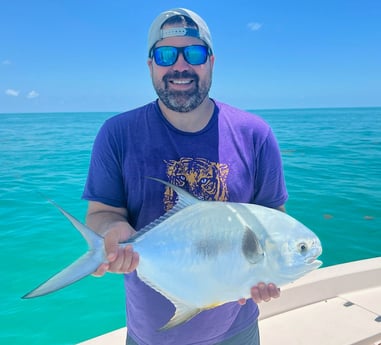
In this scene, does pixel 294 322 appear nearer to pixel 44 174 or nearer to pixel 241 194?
pixel 241 194

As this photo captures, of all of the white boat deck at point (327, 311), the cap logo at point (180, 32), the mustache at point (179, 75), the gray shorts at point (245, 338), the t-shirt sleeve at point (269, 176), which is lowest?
the white boat deck at point (327, 311)

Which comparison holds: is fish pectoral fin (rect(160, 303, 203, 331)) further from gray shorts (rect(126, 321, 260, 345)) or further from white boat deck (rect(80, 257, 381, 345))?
white boat deck (rect(80, 257, 381, 345))

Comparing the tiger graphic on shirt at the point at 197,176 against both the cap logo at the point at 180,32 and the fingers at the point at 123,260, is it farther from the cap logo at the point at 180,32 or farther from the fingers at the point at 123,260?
the cap logo at the point at 180,32

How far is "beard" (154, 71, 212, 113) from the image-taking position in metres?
1.63

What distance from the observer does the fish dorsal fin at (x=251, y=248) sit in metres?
1.30

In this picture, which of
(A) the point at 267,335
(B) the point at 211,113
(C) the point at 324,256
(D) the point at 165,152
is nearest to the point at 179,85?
(B) the point at 211,113

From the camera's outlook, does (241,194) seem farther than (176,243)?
Yes

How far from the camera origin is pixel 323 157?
14773 millimetres

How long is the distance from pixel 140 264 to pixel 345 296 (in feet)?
7.94

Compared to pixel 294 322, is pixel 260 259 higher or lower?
higher

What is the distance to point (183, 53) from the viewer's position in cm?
166

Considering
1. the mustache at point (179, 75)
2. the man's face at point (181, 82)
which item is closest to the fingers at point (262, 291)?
the man's face at point (181, 82)

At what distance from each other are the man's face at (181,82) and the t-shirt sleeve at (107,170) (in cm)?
30

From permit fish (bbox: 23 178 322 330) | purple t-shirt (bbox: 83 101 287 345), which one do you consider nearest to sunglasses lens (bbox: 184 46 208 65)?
purple t-shirt (bbox: 83 101 287 345)
